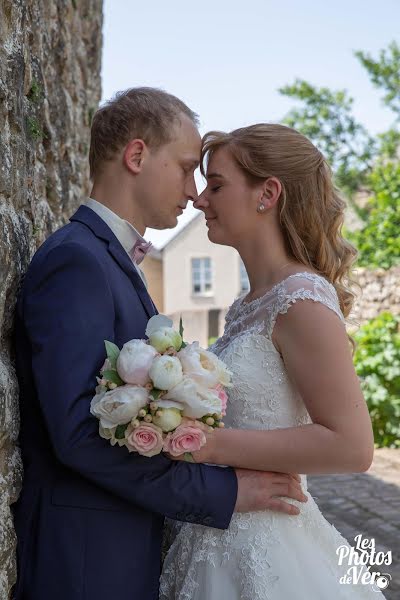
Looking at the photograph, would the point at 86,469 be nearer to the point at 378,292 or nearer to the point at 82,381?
the point at 82,381

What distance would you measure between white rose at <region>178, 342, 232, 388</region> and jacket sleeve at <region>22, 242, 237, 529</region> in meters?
0.24

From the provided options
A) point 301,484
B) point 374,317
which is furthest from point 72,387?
point 374,317

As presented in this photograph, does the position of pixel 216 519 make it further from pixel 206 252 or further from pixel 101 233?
pixel 206 252

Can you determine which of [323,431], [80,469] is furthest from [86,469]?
[323,431]

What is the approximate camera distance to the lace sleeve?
251 centimetres

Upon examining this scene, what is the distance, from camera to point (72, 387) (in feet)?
6.64

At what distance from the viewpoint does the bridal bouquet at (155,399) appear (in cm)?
196

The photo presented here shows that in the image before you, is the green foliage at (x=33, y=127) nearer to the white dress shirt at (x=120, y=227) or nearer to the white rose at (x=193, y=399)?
the white dress shirt at (x=120, y=227)

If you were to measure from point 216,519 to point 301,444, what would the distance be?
13.2 inches

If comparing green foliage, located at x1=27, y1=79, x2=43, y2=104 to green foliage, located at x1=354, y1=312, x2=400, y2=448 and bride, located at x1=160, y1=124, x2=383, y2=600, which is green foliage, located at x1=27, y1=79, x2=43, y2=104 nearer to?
bride, located at x1=160, y1=124, x2=383, y2=600

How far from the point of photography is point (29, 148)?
2676 millimetres

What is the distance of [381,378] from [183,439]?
26.5ft

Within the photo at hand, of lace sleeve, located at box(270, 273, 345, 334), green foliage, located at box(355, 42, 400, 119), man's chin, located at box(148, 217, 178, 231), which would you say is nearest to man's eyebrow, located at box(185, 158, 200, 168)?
man's chin, located at box(148, 217, 178, 231)

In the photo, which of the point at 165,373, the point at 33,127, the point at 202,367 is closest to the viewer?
the point at 165,373
